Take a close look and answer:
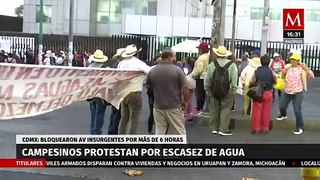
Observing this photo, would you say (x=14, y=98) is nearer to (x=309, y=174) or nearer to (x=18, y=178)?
(x=18, y=178)

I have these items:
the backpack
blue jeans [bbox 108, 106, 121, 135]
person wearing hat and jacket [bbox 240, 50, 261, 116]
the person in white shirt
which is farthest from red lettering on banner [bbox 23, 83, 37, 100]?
person wearing hat and jacket [bbox 240, 50, 261, 116]

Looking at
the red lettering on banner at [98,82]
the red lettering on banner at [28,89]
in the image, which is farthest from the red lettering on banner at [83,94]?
the red lettering on banner at [28,89]

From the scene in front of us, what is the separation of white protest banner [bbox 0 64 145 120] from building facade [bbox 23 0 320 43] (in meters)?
A: 28.2

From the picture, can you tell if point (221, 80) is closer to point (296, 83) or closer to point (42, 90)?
point (296, 83)

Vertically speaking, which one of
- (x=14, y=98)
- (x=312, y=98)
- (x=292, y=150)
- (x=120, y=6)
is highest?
(x=120, y=6)

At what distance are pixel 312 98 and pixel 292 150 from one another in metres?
14.5

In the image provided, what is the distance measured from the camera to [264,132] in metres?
9.24

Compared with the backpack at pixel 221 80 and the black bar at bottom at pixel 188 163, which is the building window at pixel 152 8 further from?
the black bar at bottom at pixel 188 163

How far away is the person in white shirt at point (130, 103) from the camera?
6848 mm

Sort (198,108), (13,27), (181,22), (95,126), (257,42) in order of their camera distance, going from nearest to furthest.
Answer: (95,126) < (198,108) < (257,42) < (181,22) < (13,27)

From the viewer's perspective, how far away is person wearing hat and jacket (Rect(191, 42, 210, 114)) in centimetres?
1001

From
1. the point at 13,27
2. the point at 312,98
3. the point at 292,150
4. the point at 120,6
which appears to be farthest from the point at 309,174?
the point at 13,27

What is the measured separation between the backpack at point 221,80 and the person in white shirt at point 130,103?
1.58m

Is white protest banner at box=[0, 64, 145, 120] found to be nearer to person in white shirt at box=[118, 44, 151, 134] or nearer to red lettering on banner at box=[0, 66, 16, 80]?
red lettering on banner at box=[0, 66, 16, 80]
